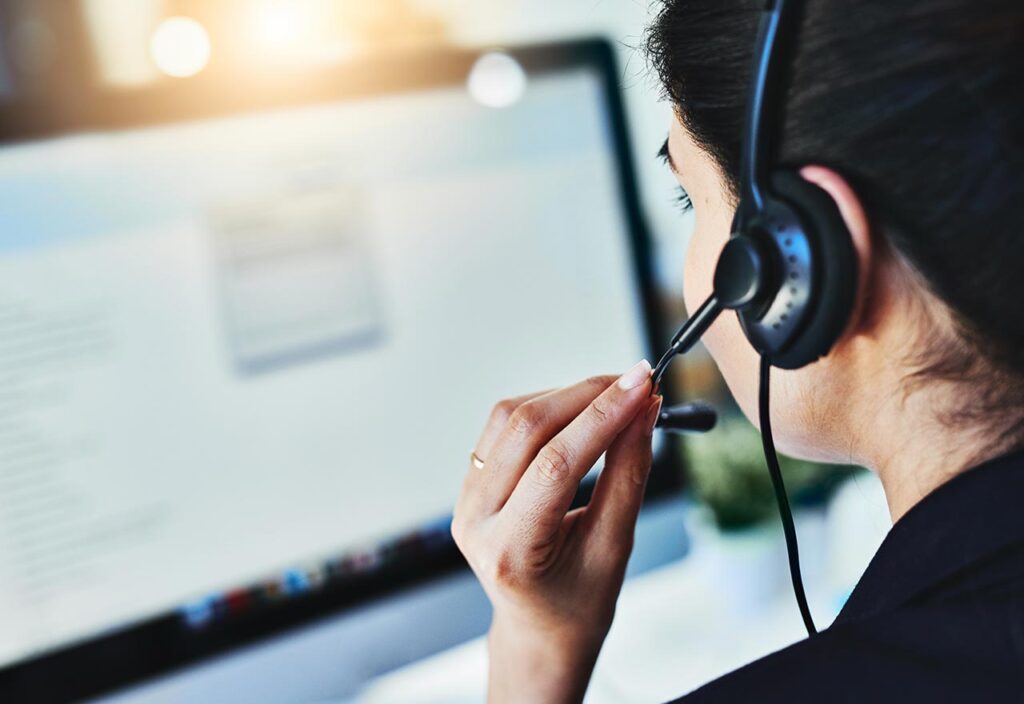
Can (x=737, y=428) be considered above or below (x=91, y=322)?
below

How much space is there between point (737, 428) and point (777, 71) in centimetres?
63

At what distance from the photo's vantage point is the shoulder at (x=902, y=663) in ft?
1.12

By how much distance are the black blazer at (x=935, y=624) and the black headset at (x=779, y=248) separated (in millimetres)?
90

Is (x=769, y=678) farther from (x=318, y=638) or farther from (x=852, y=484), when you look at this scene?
(x=852, y=484)

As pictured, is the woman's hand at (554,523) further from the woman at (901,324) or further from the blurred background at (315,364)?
the blurred background at (315,364)

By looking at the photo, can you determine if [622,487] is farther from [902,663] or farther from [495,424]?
[902,663]

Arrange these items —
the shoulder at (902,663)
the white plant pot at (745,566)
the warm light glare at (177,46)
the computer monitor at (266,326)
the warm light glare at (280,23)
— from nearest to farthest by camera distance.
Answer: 1. the shoulder at (902,663)
2. the computer monitor at (266,326)
3. the white plant pot at (745,566)
4. the warm light glare at (177,46)
5. the warm light glare at (280,23)

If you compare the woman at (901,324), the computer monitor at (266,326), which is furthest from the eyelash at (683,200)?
the computer monitor at (266,326)

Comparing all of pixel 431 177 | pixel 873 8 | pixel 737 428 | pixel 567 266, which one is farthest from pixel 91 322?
pixel 737 428

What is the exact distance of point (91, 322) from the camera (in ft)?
1.97

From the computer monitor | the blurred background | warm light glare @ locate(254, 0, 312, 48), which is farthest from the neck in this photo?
warm light glare @ locate(254, 0, 312, 48)

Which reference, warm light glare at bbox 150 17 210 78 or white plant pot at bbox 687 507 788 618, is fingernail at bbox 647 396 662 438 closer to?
white plant pot at bbox 687 507 788 618

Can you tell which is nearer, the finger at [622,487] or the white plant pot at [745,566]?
the finger at [622,487]

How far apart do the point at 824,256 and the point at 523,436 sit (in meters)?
0.21
